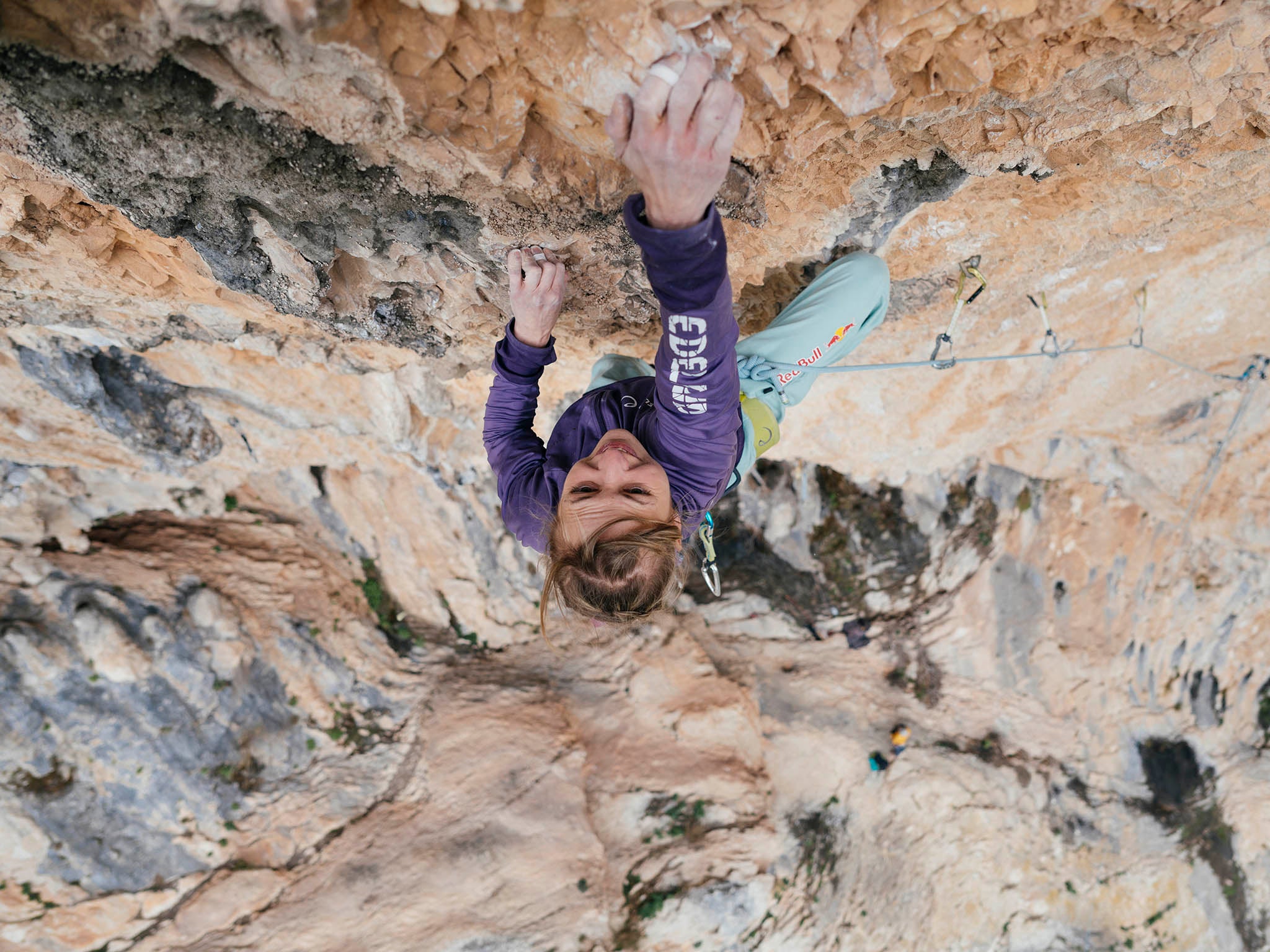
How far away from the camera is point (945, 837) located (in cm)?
431

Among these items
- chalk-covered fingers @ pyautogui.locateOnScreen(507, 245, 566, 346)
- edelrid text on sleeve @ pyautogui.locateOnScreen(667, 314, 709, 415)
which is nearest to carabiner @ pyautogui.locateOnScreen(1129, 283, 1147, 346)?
edelrid text on sleeve @ pyautogui.locateOnScreen(667, 314, 709, 415)

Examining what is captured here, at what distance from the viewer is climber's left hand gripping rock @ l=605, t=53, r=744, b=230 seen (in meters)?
1.10

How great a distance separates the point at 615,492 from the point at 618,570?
0.17 meters

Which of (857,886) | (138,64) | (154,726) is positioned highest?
(138,64)

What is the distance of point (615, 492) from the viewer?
1.60 metres

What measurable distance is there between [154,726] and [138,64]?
11.4ft

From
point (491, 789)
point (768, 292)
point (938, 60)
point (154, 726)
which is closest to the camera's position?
point (938, 60)

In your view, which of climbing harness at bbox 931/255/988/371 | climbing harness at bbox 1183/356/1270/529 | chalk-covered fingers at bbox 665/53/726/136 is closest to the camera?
chalk-covered fingers at bbox 665/53/726/136

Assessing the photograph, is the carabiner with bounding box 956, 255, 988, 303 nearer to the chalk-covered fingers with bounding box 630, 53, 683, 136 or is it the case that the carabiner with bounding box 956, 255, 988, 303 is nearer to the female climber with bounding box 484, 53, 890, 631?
the female climber with bounding box 484, 53, 890, 631

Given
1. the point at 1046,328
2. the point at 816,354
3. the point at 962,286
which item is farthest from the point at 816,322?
the point at 1046,328

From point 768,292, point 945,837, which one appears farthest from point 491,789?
point 768,292

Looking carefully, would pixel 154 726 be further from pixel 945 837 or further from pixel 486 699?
pixel 945 837

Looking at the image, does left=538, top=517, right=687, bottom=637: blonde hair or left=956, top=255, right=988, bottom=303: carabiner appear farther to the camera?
left=956, top=255, right=988, bottom=303: carabiner

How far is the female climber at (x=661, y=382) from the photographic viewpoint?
1124mm
